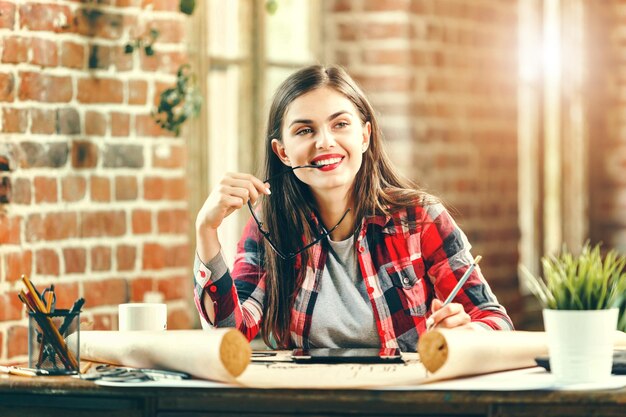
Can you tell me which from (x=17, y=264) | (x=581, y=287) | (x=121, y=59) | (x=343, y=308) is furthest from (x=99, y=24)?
(x=581, y=287)

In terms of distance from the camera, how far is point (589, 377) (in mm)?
1771

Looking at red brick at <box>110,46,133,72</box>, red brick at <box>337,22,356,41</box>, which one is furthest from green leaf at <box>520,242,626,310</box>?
red brick at <box>337,22,356,41</box>

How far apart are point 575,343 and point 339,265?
2.61 ft

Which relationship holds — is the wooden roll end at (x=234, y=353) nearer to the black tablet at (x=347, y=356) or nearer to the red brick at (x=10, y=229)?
the black tablet at (x=347, y=356)

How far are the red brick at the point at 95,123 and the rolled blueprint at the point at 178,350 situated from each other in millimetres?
1042

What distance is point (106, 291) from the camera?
3.12 meters

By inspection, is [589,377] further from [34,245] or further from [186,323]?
[186,323]

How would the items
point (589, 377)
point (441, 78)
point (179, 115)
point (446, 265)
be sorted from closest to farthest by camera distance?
point (589, 377)
point (446, 265)
point (179, 115)
point (441, 78)

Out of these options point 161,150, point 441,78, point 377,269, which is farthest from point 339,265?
point 441,78

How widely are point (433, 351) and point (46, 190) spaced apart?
1.42 metres

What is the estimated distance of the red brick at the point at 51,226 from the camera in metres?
2.89

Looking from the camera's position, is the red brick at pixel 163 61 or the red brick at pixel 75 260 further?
the red brick at pixel 163 61

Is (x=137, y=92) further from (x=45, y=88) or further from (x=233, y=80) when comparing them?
(x=233, y=80)

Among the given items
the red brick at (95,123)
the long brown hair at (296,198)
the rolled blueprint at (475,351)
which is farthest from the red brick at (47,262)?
the rolled blueprint at (475,351)
